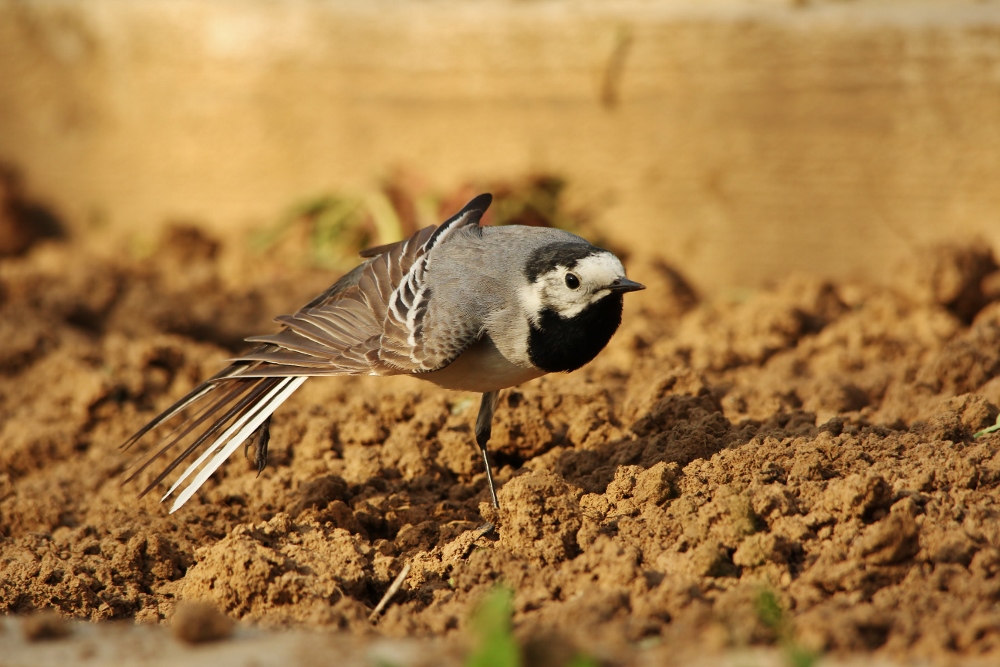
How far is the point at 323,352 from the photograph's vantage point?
4.27 m

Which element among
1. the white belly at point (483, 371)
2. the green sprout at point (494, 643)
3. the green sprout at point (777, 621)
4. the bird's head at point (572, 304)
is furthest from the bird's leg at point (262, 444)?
the green sprout at point (777, 621)

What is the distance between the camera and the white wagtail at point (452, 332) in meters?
4.12

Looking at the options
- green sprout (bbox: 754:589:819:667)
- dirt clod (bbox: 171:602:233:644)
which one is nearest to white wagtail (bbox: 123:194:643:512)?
dirt clod (bbox: 171:602:233:644)

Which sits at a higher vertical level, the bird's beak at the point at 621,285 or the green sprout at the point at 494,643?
the bird's beak at the point at 621,285

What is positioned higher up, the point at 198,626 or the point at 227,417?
the point at 227,417

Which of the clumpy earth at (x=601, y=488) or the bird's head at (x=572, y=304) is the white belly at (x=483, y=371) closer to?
the bird's head at (x=572, y=304)

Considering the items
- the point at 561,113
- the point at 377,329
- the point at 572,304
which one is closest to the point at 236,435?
the point at 377,329

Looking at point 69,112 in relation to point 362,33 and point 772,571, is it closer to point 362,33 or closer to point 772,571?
point 362,33

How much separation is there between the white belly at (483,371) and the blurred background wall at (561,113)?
3.08 meters

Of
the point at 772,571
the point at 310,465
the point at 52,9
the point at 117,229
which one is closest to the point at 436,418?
the point at 310,465

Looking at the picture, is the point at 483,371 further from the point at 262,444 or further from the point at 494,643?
the point at 494,643

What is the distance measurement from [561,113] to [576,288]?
3.19 metres

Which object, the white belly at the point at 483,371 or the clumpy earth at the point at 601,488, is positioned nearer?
the clumpy earth at the point at 601,488

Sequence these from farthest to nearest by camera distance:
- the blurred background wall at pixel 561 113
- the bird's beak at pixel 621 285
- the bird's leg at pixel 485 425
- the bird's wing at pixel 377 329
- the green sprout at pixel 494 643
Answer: the blurred background wall at pixel 561 113 → the bird's leg at pixel 485 425 → the bird's wing at pixel 377 329 → the bird's beak at pixel 621 285 → the green sprout at pixel 494 643
